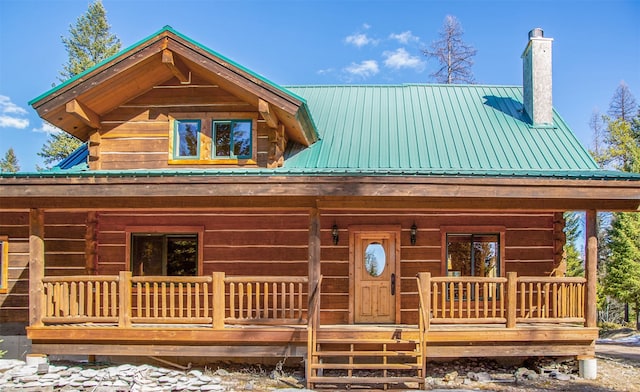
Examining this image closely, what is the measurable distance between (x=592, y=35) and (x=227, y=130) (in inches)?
753

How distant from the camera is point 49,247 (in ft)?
39.1

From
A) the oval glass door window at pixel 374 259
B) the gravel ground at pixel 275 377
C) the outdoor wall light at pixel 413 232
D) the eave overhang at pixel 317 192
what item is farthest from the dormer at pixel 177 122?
the gravel ground at pixel 275 377

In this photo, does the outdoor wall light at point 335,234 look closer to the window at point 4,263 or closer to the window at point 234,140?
the window at point 234,140

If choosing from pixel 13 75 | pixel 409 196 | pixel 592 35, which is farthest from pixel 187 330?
pixel 13 75

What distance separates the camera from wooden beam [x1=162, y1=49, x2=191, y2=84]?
10.6 meters

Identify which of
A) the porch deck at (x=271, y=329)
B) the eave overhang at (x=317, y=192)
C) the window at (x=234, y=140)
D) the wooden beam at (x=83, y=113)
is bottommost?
the porch deck at (x=271, y=329)

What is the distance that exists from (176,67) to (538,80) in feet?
28.3

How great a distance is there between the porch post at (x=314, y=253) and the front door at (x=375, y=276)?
2229 mm

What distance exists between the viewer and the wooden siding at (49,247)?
11.9 metres

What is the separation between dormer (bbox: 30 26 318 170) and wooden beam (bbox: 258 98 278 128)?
26 mm

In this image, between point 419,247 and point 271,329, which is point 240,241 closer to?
point 271,329

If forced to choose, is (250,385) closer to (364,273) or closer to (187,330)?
(187,330)

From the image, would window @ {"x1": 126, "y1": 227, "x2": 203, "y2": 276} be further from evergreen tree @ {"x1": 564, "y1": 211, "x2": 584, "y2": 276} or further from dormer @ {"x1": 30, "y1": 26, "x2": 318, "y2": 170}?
evergreen tree @ {"x1": 564, "y1": 211, "x2": 584, "y2": 276}

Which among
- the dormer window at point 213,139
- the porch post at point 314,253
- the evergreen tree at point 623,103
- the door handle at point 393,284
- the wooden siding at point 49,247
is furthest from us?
the evergreen tree at point 623,103
